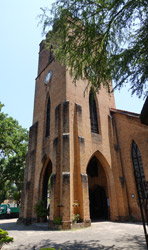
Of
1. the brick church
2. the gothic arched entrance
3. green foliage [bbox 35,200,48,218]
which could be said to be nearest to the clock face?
the brick church

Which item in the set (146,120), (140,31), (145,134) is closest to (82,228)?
(145,134)

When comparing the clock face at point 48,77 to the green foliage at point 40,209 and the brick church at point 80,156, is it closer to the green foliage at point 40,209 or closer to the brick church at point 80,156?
the brick church at point 80,156

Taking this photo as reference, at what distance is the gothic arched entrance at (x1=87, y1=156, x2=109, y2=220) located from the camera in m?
15.9

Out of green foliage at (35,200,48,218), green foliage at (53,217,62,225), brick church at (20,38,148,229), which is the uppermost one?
brick church at (20,38,148,229)

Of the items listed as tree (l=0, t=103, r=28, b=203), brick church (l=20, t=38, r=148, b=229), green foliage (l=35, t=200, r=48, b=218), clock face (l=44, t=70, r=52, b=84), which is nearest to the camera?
brick church (l=20, t=38, r=148, b=229)

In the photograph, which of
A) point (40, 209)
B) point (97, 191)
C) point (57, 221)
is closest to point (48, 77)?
point (97, 191)

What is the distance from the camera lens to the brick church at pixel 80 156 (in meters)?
11.6

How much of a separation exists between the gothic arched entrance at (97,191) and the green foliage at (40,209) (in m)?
4.64

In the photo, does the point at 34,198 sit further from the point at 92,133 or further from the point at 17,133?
the point at 17,133

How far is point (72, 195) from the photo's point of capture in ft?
36.9

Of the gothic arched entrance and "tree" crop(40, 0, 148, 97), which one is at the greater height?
"tree" crop(40, 0, 148, 97)

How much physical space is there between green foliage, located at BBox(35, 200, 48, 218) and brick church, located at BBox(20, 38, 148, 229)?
695 mm

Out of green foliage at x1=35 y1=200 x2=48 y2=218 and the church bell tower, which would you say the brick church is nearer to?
the church bell tower

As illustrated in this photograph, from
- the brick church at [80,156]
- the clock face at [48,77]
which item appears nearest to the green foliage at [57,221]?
the brick church at [80,156]
